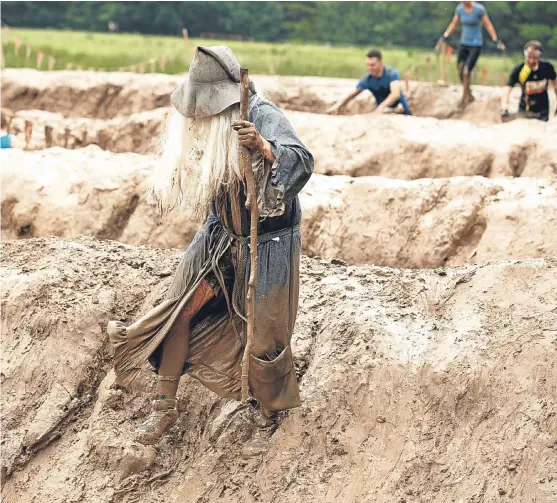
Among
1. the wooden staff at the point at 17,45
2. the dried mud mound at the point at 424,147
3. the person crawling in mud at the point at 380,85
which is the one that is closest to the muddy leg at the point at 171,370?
the dried mud mound at the point at 424,147

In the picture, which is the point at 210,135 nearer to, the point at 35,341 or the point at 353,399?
the point at 353,399

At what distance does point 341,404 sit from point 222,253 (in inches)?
44.2

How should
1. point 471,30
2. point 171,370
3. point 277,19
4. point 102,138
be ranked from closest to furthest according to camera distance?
point 171,370 → point 471,30 → point 102,138 → point 277,19

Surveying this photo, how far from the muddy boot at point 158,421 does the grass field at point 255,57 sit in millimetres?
13216

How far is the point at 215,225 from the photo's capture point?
5.61 meters

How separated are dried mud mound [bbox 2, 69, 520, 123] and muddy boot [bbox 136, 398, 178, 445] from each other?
9795mm

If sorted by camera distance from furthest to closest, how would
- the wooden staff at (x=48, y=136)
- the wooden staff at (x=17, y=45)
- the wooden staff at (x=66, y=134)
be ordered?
the wooden staff at (x=17, y=45) → the wooden staff at (x=66, y=134) → the wooden staff at (x=48, y=136)

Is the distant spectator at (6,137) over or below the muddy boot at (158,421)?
below

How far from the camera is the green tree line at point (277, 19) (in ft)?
77.2

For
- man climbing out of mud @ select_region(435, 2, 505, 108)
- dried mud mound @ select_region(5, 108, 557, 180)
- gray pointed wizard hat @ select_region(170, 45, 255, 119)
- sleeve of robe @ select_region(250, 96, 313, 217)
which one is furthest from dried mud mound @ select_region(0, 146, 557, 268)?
man climbing out of mud @ select_region(435, 2, 505, 108)

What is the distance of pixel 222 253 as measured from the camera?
5500 millimetres

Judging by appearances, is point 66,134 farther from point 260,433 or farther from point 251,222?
point 251,222

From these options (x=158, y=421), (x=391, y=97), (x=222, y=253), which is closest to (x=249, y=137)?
(x=222, y=253)

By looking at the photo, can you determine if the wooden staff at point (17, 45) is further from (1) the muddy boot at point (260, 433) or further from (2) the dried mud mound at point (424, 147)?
(1) the muddy boot at point (260, 433)
